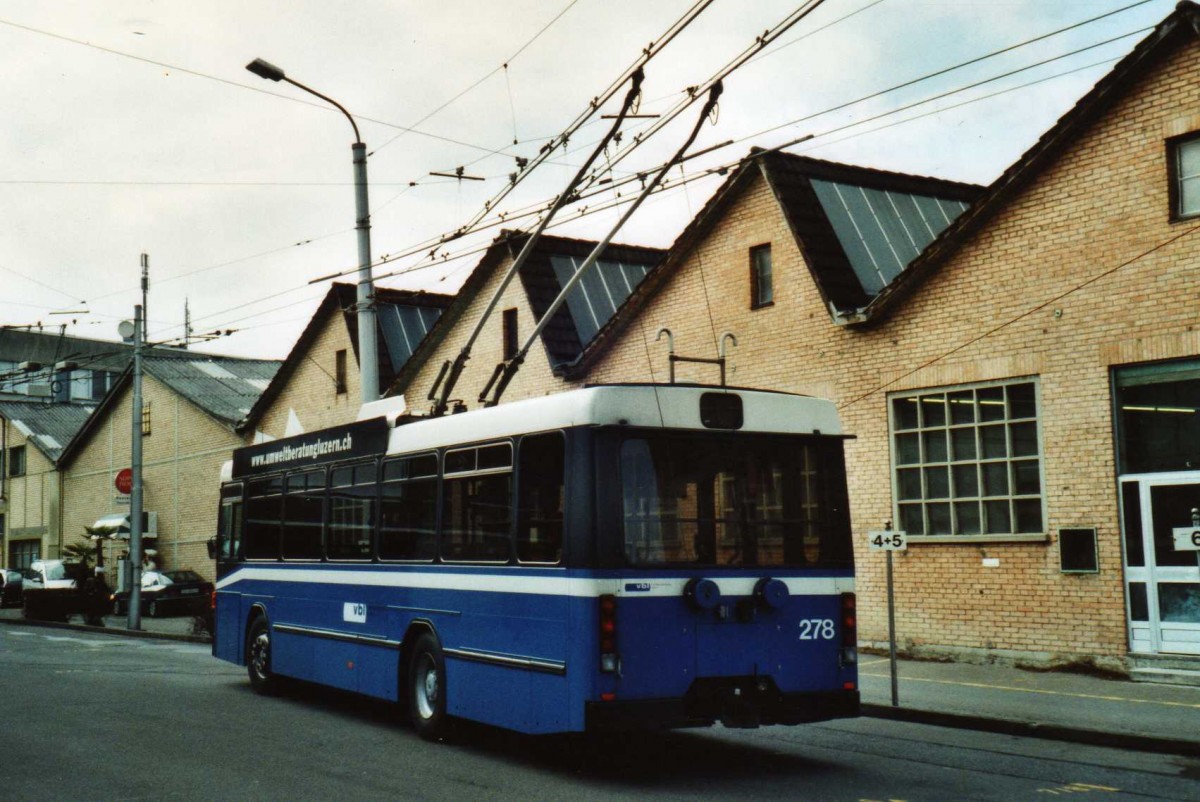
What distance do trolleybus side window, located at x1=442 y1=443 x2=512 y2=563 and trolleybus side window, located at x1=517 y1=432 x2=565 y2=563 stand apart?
8.9 inches

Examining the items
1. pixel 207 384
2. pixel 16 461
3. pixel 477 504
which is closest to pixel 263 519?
pixel 477 504

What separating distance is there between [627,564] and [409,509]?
326 cm

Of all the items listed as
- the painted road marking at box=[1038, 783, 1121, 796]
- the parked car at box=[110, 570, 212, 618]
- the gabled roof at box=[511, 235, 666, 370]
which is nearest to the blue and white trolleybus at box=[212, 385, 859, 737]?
the painted road marking at box=[1038, 783, 1121, 796]

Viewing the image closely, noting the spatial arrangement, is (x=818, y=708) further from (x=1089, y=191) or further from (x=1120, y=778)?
(x=1089, y=191)

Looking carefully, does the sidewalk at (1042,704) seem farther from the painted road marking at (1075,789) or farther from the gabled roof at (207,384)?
the gabled roof at (207,384)

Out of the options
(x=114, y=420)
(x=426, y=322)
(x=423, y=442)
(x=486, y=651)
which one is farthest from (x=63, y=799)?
(x=114, y=420)

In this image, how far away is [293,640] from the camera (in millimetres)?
14562

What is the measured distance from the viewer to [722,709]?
31.1 ft

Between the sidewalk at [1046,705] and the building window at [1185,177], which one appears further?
the building window at [1185,177]

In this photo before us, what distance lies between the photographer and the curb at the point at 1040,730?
419 inches

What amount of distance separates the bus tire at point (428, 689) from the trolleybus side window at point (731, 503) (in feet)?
9.25

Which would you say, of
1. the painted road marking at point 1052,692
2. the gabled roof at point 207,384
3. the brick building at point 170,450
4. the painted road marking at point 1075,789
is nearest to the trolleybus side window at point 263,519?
the painted road marking at point 1052,692

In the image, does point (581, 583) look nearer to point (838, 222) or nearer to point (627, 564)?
point (627, 564)

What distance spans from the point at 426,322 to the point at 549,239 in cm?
782
